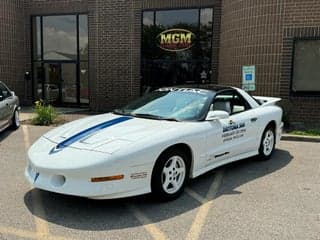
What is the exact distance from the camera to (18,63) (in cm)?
1625

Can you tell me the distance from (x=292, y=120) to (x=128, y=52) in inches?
266

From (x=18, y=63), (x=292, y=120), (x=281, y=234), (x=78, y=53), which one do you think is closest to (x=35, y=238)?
(x=281, y=234)

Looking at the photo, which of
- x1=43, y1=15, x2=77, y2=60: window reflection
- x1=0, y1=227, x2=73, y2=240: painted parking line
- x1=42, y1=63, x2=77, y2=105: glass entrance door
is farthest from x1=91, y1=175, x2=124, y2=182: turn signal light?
x1=43, y1=15, x2=77, y2=60: window reflection

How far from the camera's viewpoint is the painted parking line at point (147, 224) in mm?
3672

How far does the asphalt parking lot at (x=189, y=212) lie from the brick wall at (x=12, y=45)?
10989 millimetres

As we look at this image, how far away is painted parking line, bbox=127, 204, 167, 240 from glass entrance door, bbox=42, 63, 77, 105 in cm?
1243

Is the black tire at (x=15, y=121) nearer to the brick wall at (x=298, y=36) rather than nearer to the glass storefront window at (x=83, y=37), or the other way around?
the glass storefront window at (x=83, y=37)

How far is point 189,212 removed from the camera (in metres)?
4.28

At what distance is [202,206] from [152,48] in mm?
10827

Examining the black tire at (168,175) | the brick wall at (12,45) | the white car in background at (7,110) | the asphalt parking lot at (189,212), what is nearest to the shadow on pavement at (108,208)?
the asphalt parking lot at (189,212)

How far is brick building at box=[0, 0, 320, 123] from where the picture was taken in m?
11.0

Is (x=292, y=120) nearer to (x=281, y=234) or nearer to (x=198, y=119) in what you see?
(x=198, y=119)

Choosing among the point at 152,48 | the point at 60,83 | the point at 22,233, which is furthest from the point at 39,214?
the point at 60,83

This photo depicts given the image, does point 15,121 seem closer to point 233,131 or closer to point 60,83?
point 233,131
